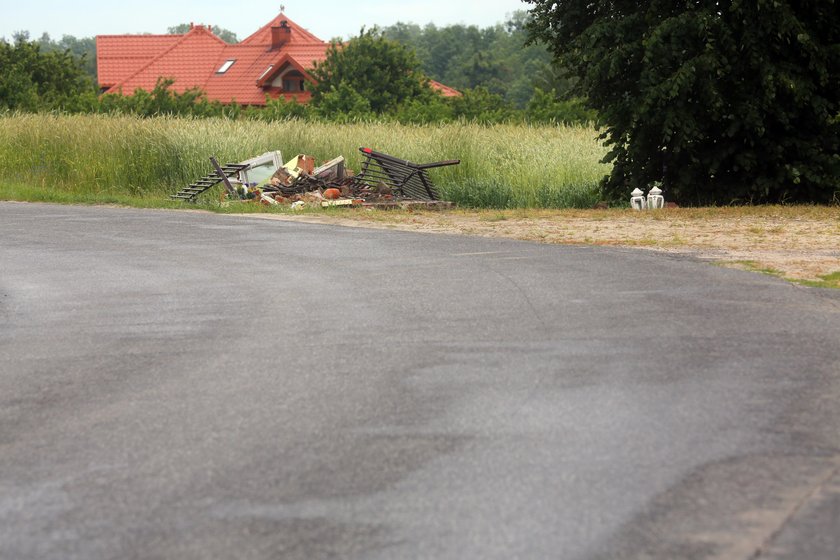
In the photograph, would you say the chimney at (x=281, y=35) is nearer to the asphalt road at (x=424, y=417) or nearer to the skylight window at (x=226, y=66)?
the skylight window at (x=226, y=66)

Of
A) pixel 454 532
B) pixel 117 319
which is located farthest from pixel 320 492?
pixel 117 319

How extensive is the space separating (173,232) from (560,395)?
12.0 metres

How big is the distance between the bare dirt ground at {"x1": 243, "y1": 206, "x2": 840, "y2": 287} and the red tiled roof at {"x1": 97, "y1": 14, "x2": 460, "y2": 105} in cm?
5500

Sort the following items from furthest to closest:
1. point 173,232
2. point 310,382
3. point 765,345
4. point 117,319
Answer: point 173,232
point 117,319
point 765,345
point 310,382

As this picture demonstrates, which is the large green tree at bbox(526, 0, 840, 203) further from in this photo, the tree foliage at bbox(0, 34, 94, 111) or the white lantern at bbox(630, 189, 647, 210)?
the tree foliage at bbox(0, 34, 94, 111)

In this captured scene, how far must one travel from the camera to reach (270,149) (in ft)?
90.6

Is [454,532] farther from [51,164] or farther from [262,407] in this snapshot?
[51,164]

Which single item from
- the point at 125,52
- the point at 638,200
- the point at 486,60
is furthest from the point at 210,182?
the point at 486,60

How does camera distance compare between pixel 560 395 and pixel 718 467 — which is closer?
pixel 718 467

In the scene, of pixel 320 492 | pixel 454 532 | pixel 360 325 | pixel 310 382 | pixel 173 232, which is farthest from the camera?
pixel 173 232

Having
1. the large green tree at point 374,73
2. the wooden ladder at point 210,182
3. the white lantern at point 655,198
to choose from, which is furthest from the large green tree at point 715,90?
the large green tree at point 374,73

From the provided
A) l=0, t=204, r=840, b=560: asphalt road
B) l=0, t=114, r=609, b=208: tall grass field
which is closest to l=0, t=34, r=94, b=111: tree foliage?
l=0, t=114, r=609, b=208: tall grass field

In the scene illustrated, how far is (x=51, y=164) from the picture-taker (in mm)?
28719

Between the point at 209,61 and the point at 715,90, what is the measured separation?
6700 cm
